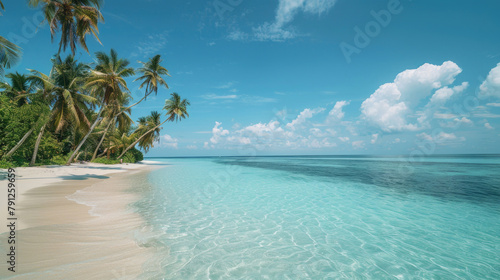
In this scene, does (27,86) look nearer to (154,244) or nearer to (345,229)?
(154,244)

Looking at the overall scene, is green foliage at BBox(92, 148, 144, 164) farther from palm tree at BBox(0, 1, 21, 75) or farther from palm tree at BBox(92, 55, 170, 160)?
palm tree at BBox(0, 1, 21, 75)

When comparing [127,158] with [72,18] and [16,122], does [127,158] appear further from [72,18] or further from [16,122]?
[72,18]

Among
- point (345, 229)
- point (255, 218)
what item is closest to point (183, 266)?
point (255, 218)

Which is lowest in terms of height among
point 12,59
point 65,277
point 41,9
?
point 65,277

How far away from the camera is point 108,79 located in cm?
2070

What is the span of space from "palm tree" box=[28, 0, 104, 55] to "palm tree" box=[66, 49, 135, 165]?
560cm

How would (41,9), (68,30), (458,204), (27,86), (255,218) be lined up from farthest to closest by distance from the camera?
(27,86) < (68,30) < (41,9) < (458,204) < (255,218)

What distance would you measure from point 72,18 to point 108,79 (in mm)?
7122

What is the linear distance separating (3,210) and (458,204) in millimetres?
16660

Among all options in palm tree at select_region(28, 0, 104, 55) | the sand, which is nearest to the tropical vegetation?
palm tree at select_region(28, 0, 104, 55)

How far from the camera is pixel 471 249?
4570mm

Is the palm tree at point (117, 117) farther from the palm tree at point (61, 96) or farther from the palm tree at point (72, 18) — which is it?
the palm tree at point (72, 18)

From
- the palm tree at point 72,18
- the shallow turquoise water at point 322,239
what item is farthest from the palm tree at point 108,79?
the shallow turquoise water at point 322,239

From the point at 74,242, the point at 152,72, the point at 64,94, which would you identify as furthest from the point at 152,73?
the point at 74,242
